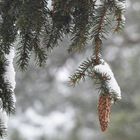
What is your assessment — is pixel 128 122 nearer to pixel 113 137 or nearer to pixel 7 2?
pixel 113 137

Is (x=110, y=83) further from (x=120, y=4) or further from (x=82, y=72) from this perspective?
(x=120, y=4)

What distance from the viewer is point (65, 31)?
6.24 feet

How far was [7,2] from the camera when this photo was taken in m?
1.90

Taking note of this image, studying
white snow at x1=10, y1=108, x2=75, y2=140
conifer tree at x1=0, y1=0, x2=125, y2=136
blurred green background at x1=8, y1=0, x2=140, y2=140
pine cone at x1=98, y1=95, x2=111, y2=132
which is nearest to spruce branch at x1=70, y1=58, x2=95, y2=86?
conifer tree at x1=0, y1=0, x2=125, y2=136

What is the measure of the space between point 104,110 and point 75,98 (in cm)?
1394

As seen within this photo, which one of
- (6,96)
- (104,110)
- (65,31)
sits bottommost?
(104,110)

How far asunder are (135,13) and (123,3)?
429 inches

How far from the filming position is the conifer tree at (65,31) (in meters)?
1.75

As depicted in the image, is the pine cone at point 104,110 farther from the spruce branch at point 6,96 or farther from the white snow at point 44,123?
the white snow at point 44,123

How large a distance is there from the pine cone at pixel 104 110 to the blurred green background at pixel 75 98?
8507 mm

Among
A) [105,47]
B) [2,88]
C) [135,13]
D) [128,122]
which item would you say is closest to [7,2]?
[2,88]

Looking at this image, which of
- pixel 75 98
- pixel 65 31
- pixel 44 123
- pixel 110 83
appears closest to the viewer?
pixel 110 83

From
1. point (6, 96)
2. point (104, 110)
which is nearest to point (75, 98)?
point (6, 96)

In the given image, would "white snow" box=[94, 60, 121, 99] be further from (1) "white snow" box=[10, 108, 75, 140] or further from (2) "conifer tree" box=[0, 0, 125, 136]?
(1) "white snow" box=[10, 108, 75, 140]
